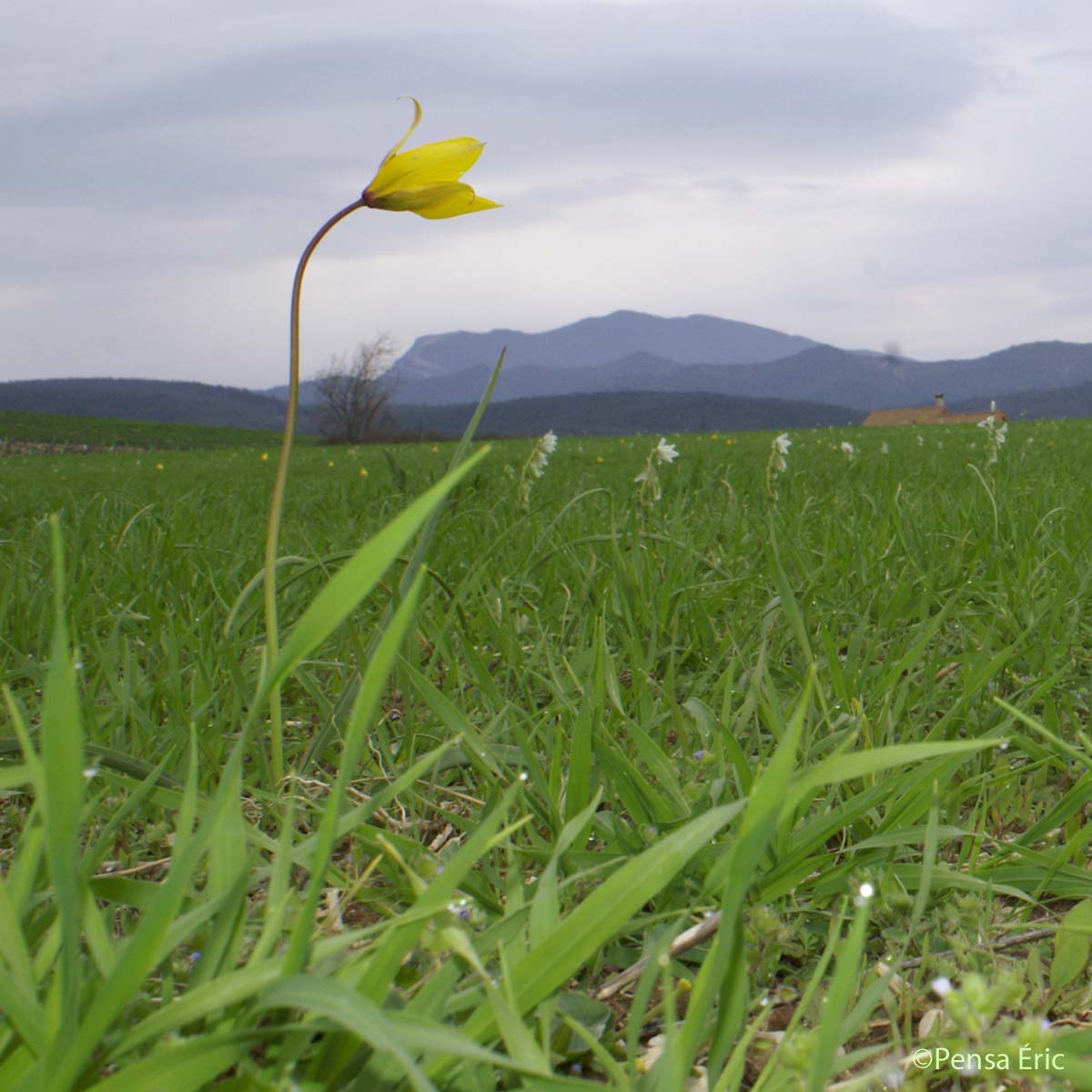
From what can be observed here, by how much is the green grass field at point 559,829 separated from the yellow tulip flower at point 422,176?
48 centimetres

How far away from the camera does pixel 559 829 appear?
131 cm

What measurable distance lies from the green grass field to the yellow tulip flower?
48 centimetres

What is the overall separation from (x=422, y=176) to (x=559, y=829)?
35.7 inches

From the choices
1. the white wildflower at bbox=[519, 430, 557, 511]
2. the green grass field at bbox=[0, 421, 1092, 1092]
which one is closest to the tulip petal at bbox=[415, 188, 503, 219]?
the green grass field at bbox=[0, 421, 1092, 1092]

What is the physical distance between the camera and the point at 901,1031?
40.4 inches

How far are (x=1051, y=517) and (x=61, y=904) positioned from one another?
3471 mm

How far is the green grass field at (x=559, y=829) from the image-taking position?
0.70 meters

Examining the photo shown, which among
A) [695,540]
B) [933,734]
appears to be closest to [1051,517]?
[695,540]

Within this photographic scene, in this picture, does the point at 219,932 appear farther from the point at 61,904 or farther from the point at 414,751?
the point at 414,751

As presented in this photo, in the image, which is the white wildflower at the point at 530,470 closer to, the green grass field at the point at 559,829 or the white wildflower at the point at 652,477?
the green grass field at the point at 559,829

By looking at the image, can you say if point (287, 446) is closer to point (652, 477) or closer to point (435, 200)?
point (435, 200)

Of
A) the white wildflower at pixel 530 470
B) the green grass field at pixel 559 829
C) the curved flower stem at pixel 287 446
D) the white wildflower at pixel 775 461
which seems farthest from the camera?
the white wildflower at pixel 775 461

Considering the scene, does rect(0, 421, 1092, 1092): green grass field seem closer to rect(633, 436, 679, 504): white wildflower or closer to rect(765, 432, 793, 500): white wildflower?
rect(633, 436, 679, 504): white wildflower

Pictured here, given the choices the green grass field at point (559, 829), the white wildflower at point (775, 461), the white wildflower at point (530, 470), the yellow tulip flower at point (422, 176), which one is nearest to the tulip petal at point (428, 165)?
the yellow tulip flower at point (422, 176)
